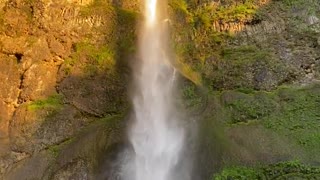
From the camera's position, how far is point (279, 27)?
47.7 feet

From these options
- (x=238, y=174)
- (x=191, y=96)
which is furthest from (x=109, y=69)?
(x=238, y=174)

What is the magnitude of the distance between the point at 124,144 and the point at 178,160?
1.63 m

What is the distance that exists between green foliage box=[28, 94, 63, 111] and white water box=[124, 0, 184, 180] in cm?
237

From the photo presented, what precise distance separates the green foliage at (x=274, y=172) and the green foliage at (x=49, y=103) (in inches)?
211

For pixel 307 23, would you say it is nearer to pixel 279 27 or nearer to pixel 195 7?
pixel 279 27

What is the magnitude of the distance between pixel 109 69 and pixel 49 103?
2.26 metres

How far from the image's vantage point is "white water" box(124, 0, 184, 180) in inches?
455

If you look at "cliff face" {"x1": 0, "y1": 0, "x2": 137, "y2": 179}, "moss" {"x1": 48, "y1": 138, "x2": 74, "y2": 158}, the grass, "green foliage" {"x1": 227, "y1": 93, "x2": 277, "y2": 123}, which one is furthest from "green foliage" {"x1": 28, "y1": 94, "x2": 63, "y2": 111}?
"green foliage" {"x1": 227, "y1": 93, "x2": 277, "y2": 123}

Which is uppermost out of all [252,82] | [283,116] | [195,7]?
[195,7]

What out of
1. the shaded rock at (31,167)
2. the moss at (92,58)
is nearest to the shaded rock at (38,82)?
the moss at (92,58)

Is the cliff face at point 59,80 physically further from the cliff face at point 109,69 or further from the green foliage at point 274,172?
the green foliage at point 274,172

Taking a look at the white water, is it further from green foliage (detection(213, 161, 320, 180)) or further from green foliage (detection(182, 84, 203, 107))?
green foliage (detection(213, 161, 320, 180))

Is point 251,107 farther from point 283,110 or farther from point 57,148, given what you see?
point 57,148

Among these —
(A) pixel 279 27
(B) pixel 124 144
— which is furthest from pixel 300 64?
(B) pixel 124 144
